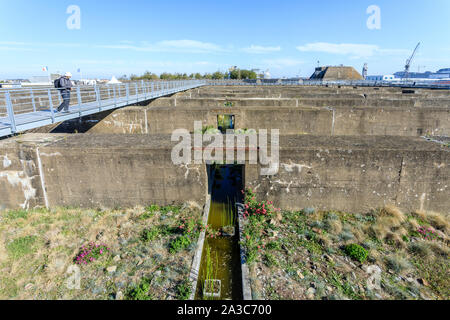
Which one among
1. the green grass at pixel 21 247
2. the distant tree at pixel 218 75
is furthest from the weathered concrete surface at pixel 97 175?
the distant tree at pixel 218 75

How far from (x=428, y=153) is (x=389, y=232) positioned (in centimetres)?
216

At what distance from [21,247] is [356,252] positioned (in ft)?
22.1

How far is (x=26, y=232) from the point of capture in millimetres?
5488

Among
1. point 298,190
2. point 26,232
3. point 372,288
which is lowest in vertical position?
point 372,288

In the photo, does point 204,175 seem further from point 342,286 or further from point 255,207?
point 342,286

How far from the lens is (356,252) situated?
4.89 m

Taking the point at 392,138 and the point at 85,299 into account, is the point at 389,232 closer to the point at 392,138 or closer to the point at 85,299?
the point at 392,138

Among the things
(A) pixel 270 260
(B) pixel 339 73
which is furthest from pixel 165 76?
(A) pixel 270 260

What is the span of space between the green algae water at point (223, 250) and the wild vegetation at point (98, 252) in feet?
1.12

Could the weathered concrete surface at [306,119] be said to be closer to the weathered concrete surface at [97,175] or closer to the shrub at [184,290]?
the weathered concrete surface at [97,175]

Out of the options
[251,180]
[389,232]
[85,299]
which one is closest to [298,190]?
[251,180]

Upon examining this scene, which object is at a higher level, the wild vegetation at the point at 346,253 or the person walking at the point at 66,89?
the person walking at the point at 66,89

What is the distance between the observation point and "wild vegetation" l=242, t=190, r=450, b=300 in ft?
13.8

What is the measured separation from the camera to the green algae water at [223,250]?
14.4 ft
